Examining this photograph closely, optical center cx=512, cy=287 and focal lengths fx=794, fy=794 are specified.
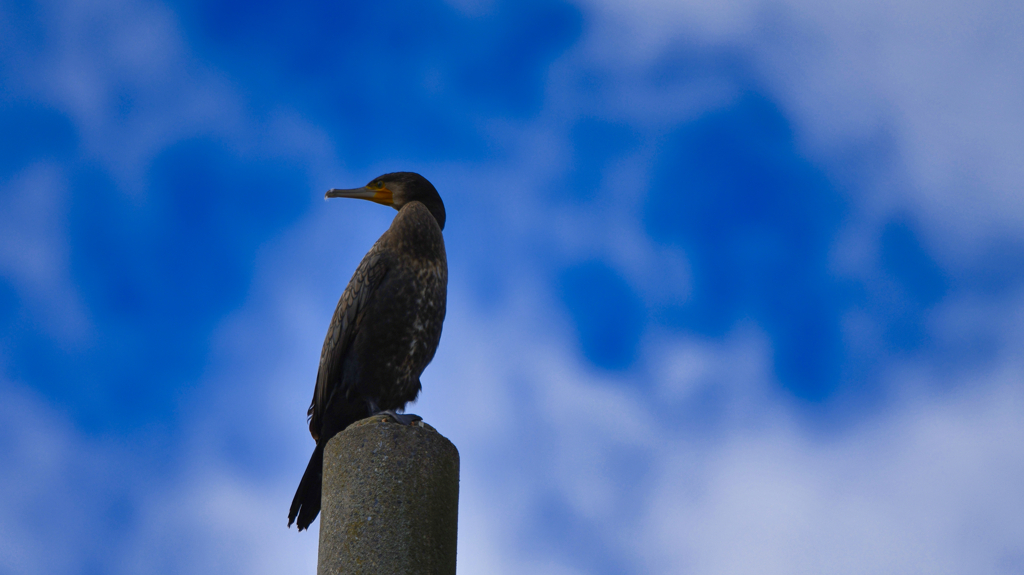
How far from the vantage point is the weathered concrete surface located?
13.9 feet

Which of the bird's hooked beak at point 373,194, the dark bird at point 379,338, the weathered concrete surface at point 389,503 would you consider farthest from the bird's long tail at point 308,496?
the bird's hooked beak at point 373,194

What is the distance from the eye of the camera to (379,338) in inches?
228

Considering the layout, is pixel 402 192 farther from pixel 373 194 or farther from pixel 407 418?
pixel 407 418

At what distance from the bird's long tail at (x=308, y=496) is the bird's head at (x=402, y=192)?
7.60 ft

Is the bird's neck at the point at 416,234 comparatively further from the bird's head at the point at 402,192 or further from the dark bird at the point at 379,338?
the bird's head at the point at 402,192

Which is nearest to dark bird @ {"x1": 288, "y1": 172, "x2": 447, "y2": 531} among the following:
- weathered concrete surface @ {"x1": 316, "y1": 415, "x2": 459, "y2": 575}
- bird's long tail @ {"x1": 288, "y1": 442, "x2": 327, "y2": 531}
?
bird's long tail @ {"x1": 288, "y1": 442, "x2": 327, "y2": 531}

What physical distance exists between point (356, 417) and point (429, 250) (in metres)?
1.39

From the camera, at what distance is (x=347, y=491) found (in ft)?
14.6

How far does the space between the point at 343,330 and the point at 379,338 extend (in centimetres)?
36

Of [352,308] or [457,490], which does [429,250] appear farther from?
[457,490]

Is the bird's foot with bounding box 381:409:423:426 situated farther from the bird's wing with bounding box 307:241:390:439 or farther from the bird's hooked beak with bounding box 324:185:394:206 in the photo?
the bird's hooked beak with bounding box 324:185:394:206

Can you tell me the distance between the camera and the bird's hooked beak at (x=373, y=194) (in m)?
7.23

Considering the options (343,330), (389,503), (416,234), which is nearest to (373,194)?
(416,234)

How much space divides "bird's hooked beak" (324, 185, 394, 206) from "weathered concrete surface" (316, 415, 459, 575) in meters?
3.03
